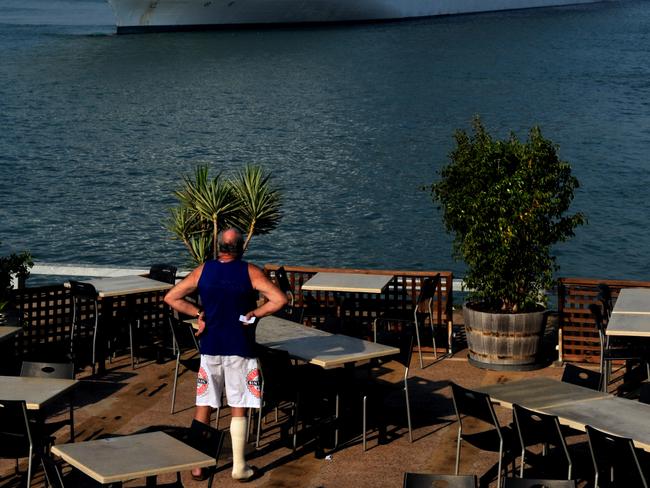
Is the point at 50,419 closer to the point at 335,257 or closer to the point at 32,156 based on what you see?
the point at 335,257

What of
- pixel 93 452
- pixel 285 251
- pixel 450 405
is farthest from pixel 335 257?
pixel 93 452

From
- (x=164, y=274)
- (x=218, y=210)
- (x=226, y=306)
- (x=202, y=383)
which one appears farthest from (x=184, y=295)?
(x=218, y=210)

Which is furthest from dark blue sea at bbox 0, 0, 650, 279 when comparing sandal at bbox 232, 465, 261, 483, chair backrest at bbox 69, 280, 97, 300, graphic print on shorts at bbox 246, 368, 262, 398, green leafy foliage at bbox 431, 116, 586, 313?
graphic print on shorts at bbox 246, 368, 262, 398

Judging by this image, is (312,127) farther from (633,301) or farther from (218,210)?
(633,301)

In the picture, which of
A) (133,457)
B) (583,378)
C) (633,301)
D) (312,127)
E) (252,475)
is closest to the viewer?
(133,457)

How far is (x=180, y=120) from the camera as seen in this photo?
5169cm

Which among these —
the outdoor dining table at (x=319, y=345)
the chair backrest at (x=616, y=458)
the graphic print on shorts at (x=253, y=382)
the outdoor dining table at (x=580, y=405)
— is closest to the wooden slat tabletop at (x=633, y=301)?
the outdoor dining table at (x=580, y=405)

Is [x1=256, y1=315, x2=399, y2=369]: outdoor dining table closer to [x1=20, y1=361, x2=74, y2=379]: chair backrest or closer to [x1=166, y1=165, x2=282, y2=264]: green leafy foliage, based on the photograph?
[x1=20, y1=361, x2=74, y2=379]: chair backrest

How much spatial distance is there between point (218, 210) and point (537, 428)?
7.13 meters

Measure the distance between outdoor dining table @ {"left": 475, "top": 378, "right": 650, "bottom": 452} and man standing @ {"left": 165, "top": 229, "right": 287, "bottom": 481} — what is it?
61.9 inches

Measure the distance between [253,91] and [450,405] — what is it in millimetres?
49771

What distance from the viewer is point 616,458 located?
6668mm

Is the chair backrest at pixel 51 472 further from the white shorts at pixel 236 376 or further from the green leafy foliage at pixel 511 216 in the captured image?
the green leafy foliage at pixel 511 216

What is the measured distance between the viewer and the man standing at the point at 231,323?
7.70 meters
